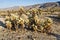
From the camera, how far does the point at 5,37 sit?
47.3 feet

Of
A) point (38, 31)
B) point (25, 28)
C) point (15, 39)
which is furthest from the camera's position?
point (25, 28)

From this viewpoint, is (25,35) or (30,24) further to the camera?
(30,24)

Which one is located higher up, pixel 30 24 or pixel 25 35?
pixel 30 24

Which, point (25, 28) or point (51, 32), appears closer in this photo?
point (51, 32)

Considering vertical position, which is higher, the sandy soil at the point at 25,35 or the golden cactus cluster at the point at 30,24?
the golden cactus cluster at the point at 30,24

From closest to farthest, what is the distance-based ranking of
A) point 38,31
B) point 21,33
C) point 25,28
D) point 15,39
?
point 15,39 → point 21,33 → point 38,31 → point 25,28

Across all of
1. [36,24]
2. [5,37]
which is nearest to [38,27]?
[36,24]

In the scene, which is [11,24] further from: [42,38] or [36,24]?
[42,38]

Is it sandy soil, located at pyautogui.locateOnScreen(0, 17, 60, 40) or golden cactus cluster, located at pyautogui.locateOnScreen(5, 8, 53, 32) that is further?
golden cactus cluster, located at pyautogui.locateOnScreen(5, 8, 53, 32)

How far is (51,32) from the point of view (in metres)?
16.6

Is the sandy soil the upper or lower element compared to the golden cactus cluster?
lower

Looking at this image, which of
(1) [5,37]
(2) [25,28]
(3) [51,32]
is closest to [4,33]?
(1) [5,37]

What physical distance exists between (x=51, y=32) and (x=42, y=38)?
2.41 meters

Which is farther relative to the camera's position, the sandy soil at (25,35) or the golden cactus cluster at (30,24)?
the golden cactus cluster at (30,24)
